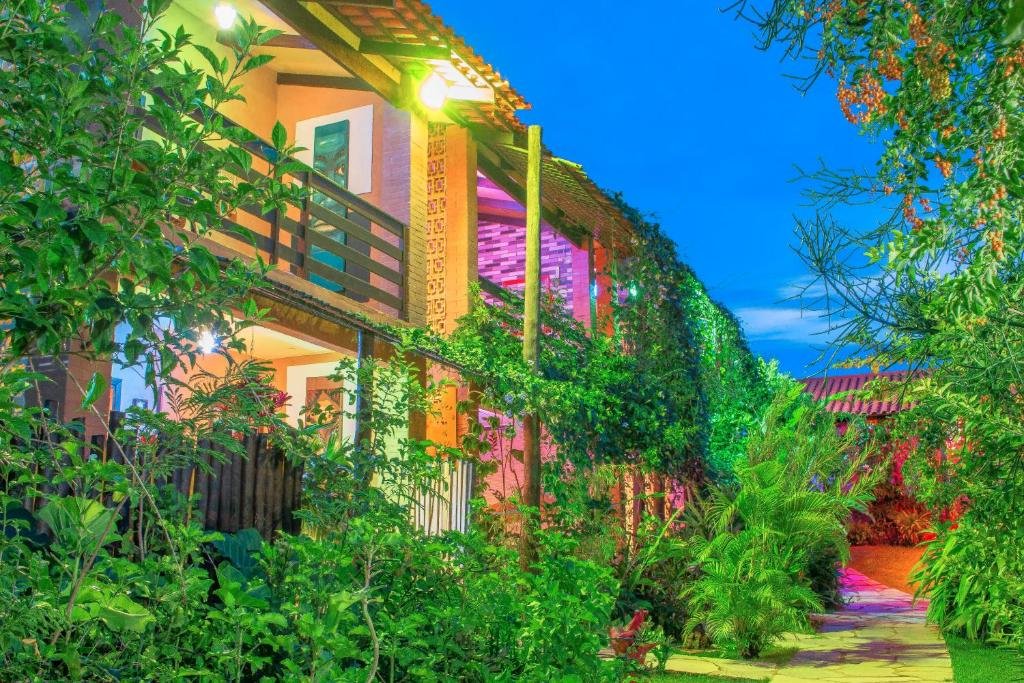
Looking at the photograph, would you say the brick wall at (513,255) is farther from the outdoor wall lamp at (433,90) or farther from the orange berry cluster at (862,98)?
the orange berry cluster at (862,98)

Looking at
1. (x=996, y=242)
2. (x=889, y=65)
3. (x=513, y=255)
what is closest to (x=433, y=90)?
(x=513, y=255)

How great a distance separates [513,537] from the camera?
998 centimetres

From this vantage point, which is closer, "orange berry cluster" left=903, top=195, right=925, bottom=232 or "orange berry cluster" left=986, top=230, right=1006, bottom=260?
"orange berry cluster" left=986, top=230, right=1006, bottom=260

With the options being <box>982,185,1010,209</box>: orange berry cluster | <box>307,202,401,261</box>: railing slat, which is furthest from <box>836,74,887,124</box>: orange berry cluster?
<box>307,202,401,261</box>: railing slat

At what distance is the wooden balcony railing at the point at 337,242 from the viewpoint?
10.1 metres

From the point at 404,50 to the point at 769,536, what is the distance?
6772 mm

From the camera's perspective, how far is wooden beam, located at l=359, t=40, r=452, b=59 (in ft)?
36.1

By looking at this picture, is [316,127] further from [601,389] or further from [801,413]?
[801,413]

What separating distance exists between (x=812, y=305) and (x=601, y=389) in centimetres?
903

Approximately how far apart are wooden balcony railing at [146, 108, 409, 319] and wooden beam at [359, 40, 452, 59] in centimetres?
170

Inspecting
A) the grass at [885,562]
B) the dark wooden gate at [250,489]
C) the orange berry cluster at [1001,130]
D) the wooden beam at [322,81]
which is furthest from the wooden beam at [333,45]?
the grass at [885,562]

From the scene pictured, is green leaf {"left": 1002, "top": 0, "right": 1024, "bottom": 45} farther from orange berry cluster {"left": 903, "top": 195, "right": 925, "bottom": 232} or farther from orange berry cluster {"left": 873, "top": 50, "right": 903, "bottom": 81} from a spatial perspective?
orange berry cluster {"left": 903, "top": 195, "right": 925, "bottom": 232}

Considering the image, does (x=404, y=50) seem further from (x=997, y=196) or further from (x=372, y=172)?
(x=997, y=196)

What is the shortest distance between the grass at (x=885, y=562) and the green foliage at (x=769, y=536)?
8.82 meters
